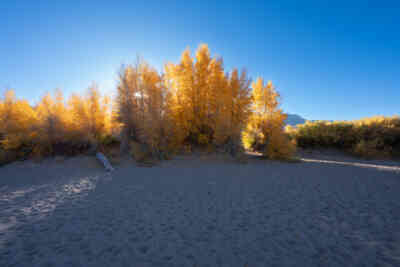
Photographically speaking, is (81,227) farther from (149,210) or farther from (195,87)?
(195,87)

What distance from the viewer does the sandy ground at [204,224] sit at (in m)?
2.09

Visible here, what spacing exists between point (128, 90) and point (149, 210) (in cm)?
975

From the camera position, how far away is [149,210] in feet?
11.9

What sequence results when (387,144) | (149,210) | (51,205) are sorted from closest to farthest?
(149,210) < (51,205) < (387,144)

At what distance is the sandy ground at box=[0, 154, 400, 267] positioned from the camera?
6.86ft

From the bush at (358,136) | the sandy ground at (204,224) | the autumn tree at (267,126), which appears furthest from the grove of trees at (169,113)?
the bush at (358,136)

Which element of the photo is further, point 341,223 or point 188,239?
point 341,223

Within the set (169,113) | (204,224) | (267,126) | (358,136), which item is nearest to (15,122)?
(169,113)

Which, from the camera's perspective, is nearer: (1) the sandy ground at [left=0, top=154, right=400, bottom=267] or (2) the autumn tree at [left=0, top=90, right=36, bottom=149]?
(1) the sandy ground at [left=0, top=154, right=400, bottom=267]

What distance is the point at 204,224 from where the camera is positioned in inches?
117

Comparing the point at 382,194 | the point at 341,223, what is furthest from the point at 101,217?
the point at 382,194

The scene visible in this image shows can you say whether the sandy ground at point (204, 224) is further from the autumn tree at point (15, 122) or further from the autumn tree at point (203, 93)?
the autumn tree at point (15, 122)

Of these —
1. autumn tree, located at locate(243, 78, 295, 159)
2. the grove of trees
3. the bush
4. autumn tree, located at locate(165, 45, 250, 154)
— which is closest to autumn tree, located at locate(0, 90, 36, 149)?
the grove of trees

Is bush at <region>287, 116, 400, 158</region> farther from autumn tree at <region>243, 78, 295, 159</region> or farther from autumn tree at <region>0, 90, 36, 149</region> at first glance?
autumn tree at <region>0, 90, 36, 149</region>
